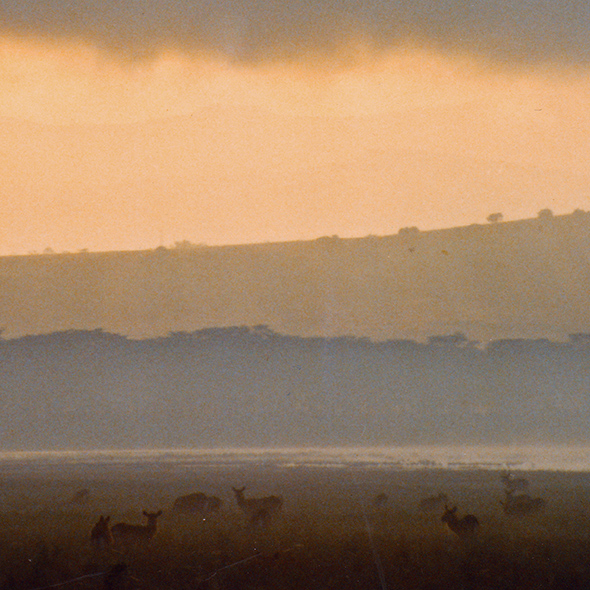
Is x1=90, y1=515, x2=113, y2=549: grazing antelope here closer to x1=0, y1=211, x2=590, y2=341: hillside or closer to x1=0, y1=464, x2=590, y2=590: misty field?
x1=0, y1=464, x2=590, y2=590: misty field

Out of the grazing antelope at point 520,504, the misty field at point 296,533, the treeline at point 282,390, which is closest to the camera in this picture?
the misty field at point 296,533

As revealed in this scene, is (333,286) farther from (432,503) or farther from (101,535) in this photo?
(101,535)

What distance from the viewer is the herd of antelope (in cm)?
206

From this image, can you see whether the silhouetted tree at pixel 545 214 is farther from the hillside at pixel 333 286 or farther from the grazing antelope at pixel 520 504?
the grazing antelope at pixel 520 504

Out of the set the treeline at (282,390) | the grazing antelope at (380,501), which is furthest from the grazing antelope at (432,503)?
the treeline at (282,390)

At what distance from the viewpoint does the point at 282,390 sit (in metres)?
2.37

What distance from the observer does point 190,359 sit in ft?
7.92

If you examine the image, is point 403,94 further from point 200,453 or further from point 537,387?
point 200,453

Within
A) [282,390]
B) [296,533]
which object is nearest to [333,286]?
[282,390]

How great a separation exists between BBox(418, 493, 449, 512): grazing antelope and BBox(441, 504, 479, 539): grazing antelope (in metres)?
0.04

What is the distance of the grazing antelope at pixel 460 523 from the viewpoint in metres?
2.05

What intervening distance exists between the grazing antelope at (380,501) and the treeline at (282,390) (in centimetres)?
23

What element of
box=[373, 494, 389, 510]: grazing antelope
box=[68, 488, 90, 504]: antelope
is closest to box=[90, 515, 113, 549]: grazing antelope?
box=[68, 488, 90, 504]: antelope

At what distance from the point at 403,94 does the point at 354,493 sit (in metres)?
1.70
